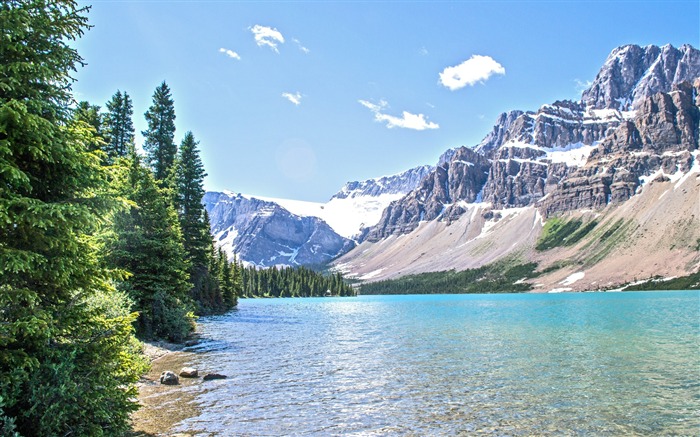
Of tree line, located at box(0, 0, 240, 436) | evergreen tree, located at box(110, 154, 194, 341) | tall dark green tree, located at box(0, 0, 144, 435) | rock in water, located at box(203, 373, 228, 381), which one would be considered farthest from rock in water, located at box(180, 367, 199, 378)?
tall dark green tree, located at box(0, 0, 144, 435)

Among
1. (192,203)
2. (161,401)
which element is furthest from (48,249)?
(192,203)

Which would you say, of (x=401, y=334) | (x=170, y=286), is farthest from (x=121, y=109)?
(x=401, y=334)

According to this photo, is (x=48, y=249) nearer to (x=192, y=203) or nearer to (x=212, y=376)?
(x=212, y=376)

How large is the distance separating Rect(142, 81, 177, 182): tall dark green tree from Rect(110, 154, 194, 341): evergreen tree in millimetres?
27642

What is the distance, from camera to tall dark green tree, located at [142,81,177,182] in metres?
68.6

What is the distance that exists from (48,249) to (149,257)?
29.9m

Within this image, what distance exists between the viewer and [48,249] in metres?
11.6

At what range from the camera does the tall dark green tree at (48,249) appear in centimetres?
1089

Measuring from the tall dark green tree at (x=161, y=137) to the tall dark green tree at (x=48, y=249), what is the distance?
189 ft

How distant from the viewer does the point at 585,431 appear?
18.6 meters

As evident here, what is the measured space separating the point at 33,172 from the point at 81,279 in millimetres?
3173

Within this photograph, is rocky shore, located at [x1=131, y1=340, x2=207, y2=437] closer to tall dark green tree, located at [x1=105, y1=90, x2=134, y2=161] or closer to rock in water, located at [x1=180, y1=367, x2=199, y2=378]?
rock in water, located at [x1=180, y1=367, x2=199, y2=378]

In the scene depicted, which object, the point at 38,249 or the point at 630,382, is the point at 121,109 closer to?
the point at 38,249

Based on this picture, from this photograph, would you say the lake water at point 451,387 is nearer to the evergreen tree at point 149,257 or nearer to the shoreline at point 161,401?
the shoreline at point 161,401
